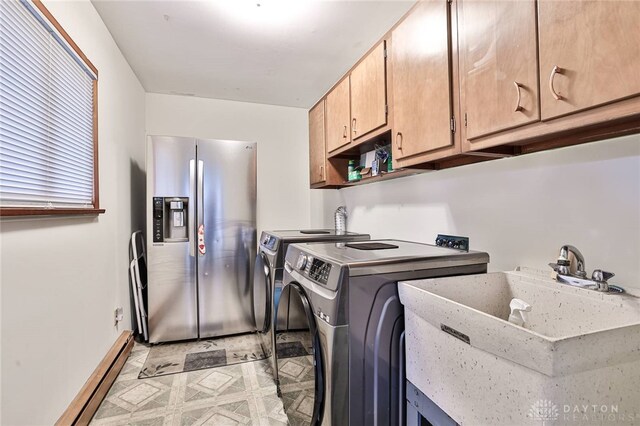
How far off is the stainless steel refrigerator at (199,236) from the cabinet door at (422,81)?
5.51 feet

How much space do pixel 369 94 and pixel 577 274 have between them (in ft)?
4.46

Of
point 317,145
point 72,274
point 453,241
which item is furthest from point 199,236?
point 453,241

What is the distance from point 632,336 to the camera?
63 centimetres

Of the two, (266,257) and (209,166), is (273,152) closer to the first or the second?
(209,166)

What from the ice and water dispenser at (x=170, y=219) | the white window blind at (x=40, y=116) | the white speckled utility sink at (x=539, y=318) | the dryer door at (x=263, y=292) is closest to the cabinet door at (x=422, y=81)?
the white speckled utility sink at (x=539, y=318)

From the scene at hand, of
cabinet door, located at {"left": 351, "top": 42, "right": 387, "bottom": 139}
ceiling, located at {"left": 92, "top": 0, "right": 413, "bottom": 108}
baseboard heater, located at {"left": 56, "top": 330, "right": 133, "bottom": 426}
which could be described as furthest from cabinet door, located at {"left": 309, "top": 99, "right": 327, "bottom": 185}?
baseboard heater, located at {"left": 56, "top": 330, "right": 133, "bottom": 426}

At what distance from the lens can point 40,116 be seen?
1.25 meters

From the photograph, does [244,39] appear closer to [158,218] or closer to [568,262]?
[158,218]

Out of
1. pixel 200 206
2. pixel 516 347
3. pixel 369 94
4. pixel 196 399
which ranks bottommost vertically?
pixel 196 399

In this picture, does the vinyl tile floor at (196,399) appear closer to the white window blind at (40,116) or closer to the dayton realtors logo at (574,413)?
the white window blind at (40,116)

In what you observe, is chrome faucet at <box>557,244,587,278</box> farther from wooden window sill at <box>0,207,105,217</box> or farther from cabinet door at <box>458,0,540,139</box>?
wooden window sill at <box>0,207,105,217</box>

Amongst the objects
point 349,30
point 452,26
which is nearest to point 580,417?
point 452,26

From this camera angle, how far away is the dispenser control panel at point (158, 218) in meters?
2.50

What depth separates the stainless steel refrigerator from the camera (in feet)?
8.21
